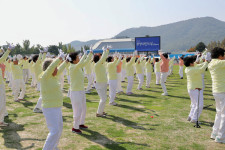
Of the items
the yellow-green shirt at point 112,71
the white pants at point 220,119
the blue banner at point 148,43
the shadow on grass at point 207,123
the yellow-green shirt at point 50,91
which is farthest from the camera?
the blue banner at point 148,43

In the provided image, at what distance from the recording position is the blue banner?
95.6 feet

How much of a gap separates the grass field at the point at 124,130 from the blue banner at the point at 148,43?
807 inches

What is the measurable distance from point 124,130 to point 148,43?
965 inches

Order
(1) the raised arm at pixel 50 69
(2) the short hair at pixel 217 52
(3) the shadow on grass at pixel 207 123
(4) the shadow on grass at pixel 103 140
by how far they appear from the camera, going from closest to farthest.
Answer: (1) the raised arm at pixel 50 69
(4) the shadow on grass at pixel 103 140
(2) the short hair at pixel 217 52
(3) the shadow on grass at pixel 207 123

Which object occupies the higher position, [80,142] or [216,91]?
[216,91]

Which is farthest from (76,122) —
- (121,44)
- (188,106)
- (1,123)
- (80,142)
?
(121,44)

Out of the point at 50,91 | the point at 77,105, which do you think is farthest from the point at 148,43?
the point at 50,91

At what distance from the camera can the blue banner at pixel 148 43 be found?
29.1 m

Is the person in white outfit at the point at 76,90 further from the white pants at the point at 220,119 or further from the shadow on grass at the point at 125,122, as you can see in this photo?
the white pants at the point at 220,119

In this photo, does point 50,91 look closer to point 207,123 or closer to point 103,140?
point 103,140

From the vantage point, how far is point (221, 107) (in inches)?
214

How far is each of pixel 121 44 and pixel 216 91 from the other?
339 ft

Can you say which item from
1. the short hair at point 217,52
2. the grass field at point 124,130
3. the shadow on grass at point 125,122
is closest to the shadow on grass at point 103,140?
the grass field at point 124,130

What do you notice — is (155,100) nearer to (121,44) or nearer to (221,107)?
(221,107)
